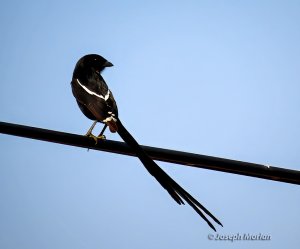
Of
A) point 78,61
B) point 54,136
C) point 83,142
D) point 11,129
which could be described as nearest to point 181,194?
point 83,142

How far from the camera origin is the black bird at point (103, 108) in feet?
9.19

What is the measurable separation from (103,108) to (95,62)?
1.59 m

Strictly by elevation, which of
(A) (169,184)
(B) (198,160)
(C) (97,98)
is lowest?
(C) (97,98)

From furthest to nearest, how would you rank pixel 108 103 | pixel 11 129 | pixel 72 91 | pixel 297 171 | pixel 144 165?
pixel 72 91, pixel 108 103, pixel 144 165, pixel 11 129, pixel 297 171

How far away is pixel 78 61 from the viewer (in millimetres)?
5789

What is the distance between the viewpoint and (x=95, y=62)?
5.82m

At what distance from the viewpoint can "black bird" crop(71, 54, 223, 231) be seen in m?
2.80

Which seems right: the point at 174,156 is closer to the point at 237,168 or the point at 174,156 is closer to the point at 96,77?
the point at 237,168

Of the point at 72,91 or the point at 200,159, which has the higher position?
the point at 200,159

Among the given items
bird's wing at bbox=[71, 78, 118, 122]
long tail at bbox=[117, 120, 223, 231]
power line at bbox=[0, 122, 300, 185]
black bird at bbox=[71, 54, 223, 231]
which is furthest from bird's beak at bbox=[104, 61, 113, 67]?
power line at bbox=[0, 122, 300, 185]

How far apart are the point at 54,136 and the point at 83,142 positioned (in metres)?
0.21

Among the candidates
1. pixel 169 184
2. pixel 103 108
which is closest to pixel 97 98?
pixel 103 108

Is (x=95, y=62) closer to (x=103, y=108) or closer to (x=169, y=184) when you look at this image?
(x=103, y=108)

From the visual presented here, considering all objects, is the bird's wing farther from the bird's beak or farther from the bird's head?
the bird's beak
